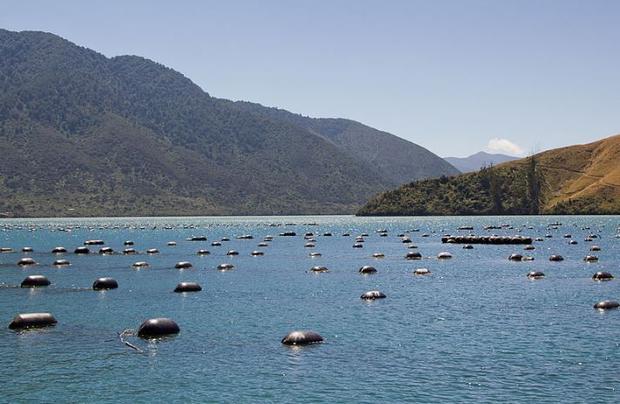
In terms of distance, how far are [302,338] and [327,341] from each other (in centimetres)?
166

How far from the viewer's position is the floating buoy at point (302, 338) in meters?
47.9

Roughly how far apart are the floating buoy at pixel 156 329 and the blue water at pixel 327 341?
104 cm

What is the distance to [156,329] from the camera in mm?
51812

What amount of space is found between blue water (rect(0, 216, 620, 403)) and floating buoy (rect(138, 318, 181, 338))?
3.42 feet

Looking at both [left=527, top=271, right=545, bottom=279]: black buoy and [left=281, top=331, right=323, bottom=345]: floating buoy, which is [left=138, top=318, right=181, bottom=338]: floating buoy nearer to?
[left=281, top=331, right=323, bottom=345]: floating buoy

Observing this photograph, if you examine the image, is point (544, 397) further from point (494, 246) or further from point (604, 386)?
point (494, 246)

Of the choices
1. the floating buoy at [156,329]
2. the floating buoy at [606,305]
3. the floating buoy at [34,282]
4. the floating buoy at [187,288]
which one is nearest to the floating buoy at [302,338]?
the floating buoy at [156,329]

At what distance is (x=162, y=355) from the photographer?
45.6m

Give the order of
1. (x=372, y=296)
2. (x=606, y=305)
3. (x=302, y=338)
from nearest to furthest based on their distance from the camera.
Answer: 1. (x=302, y=338)
2. (x=606, y=305)
3. (x=372, y=296)

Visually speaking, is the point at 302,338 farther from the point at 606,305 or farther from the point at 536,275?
the point at 536,275

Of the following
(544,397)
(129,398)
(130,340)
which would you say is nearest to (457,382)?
(544,397)

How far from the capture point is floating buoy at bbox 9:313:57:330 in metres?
55.8

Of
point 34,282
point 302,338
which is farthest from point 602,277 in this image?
point 34,282

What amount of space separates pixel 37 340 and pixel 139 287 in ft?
111
